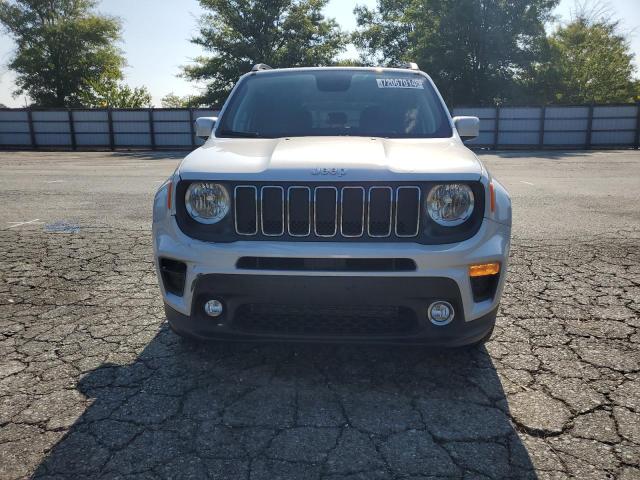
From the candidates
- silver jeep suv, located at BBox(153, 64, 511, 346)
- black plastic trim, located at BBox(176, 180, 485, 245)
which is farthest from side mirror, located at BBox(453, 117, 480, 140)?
black plastic trim, located at BBox(176, 180, 485, 245)

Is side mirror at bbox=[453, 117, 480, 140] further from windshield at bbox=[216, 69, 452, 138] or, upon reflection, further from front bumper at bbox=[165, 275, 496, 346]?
front bumper at bbox=[165, 275, 496, 346]

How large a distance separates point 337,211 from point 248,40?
37.0 meters

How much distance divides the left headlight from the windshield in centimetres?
96

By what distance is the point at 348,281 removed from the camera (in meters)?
2.40

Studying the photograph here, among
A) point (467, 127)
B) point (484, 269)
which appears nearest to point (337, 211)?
point (484, 269)

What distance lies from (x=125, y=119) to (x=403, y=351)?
2938cm

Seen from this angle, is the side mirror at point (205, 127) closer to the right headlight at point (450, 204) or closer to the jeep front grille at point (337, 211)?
the jeep front grille at point (337, 211)

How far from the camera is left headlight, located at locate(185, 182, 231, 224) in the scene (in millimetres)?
2580

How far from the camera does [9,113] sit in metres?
29.6

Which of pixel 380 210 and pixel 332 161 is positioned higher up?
pixel 332 161

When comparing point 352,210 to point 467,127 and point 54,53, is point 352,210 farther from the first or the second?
point 54,53

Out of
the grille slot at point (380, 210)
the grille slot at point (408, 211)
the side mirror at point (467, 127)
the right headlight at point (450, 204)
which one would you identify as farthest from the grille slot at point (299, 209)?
the side mirror at point (467, 127)

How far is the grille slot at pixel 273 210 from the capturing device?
2.53 m

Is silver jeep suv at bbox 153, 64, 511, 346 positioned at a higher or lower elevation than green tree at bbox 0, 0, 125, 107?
lower
